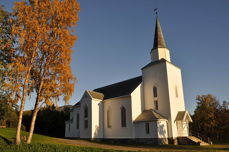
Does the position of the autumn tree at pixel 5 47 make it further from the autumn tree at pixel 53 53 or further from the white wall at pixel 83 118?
the white wall at pixel 83 118

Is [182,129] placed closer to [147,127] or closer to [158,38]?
[147,127]

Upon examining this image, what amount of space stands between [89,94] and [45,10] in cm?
1881

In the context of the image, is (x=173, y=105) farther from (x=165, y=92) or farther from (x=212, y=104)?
(x=212, y=104)

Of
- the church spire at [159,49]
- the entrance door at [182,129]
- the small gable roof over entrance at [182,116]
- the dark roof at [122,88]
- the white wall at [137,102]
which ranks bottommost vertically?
the entrance door at [182,129]

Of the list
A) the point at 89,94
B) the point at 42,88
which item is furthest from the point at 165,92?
the point at 42,88

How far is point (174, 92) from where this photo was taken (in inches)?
1176

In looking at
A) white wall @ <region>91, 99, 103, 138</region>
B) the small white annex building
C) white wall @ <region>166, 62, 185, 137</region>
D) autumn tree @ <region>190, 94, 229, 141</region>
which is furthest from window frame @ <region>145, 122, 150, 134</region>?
autumn tree @ <region>190, 94, 229, 141</region>

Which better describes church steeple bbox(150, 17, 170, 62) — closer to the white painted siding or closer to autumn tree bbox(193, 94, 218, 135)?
the white painted siding

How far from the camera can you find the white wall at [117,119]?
3009 centimetres

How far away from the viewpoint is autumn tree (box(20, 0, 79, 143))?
17.9m

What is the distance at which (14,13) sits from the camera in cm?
1758

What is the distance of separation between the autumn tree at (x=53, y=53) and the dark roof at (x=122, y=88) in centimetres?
1497

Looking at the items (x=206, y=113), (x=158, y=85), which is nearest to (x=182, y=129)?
(x=158, y=85)

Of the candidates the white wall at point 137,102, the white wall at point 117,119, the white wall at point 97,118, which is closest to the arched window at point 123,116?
the white wall at point 117,119
